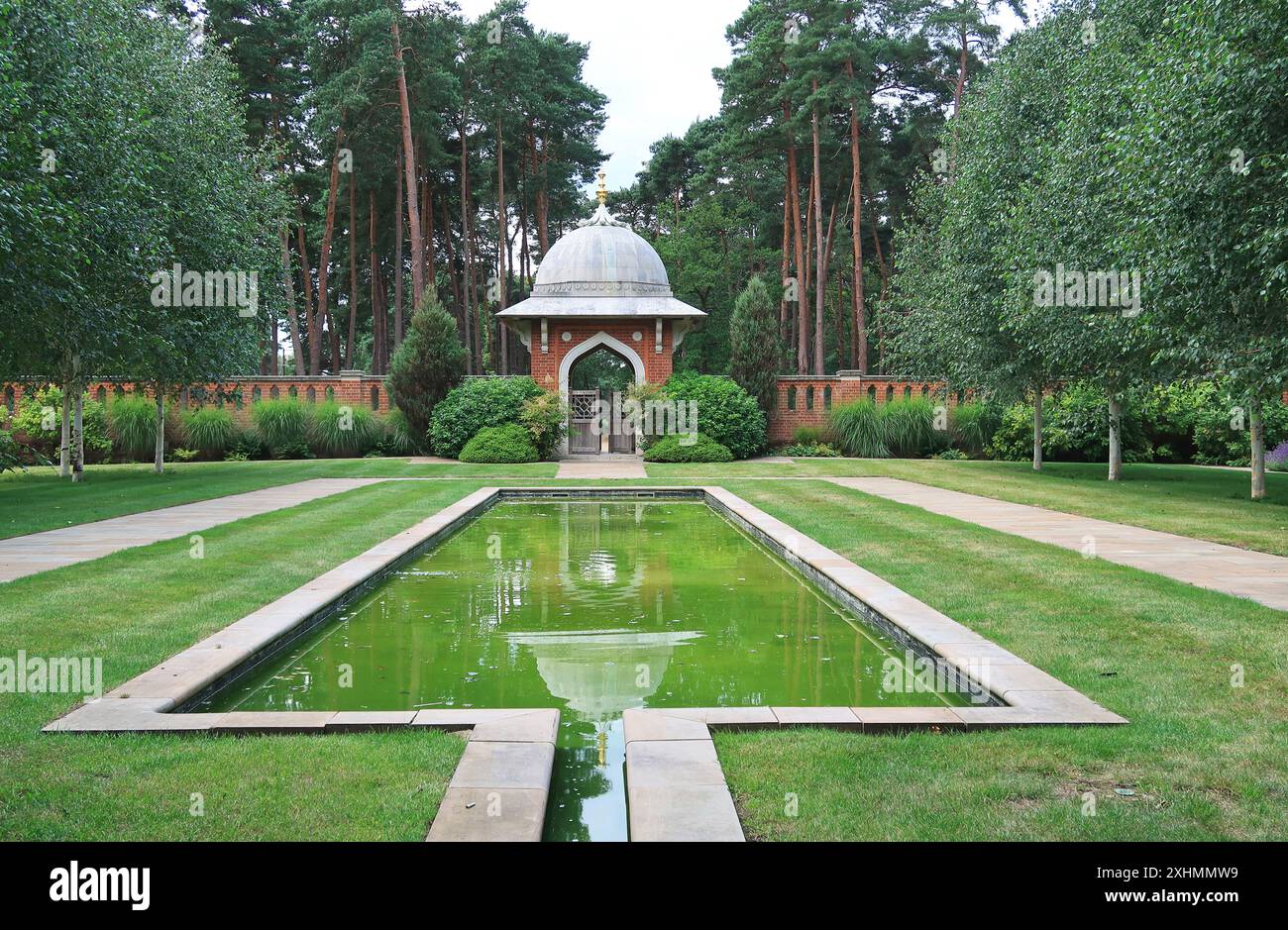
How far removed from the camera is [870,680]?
580 cm

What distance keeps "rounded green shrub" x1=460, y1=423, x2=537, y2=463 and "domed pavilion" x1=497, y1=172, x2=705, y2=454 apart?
2.33m

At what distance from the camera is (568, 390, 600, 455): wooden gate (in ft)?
91.2

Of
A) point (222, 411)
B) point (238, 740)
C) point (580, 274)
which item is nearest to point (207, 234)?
point (222, 411)

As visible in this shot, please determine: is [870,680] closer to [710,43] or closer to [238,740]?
[238,740]

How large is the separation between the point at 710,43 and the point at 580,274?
60.8 feet

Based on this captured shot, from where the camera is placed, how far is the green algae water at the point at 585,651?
524cm

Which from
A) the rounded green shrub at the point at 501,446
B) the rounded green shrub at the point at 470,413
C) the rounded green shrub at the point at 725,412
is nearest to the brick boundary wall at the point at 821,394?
the rounded green shrub at the point at 725,412

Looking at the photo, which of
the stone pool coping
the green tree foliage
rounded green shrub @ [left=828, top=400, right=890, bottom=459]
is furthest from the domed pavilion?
the stone pool coping

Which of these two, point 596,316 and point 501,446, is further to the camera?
point 596,316

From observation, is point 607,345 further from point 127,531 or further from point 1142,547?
point 1142,547

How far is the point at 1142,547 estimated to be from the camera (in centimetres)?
1008

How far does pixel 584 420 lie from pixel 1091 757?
959 inches

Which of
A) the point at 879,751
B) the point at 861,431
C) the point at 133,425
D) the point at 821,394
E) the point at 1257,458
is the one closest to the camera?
the point at 879,751

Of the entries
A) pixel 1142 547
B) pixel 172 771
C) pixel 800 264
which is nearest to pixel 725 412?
pixel 800 264
